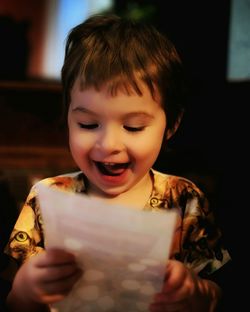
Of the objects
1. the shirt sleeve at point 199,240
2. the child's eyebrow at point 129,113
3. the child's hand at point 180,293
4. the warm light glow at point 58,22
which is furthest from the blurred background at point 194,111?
the warm light glow at point 58,22

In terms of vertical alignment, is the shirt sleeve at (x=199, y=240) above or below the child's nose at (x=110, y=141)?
below

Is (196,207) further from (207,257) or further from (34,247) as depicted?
(34,247)

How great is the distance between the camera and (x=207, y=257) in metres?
0.80

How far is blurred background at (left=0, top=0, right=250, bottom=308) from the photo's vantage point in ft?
3.69

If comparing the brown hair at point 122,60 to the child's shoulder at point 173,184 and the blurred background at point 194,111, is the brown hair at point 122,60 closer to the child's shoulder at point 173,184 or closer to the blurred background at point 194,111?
the child's shoulder at point 173,184

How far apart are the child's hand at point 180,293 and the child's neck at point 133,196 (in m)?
0.18

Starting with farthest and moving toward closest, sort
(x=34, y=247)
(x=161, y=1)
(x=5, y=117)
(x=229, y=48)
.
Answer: (x=5, y=117), (x=161, y=1), (x=229, y=48), (x=34, y=247)

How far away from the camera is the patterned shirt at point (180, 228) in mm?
792

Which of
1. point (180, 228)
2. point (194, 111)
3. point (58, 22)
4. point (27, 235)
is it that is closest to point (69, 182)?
point (27, 235)

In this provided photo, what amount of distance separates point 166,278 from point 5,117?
2037mm

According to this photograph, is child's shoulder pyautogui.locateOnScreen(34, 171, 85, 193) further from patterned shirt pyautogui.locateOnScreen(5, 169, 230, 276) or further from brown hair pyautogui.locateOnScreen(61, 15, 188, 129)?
brown hair pyautogui.locateOnScreen(61, 15, 188, 129)

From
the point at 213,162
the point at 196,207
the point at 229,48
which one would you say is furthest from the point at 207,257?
the point at 229,48

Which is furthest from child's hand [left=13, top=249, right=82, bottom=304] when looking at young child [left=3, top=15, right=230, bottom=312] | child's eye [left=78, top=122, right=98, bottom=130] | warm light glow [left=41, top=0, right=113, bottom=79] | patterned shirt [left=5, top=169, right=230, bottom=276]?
warm light glow [left=41, top=0, right=113, bottom=79]

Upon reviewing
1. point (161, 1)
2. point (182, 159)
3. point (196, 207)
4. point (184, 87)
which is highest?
point (161, 1)
